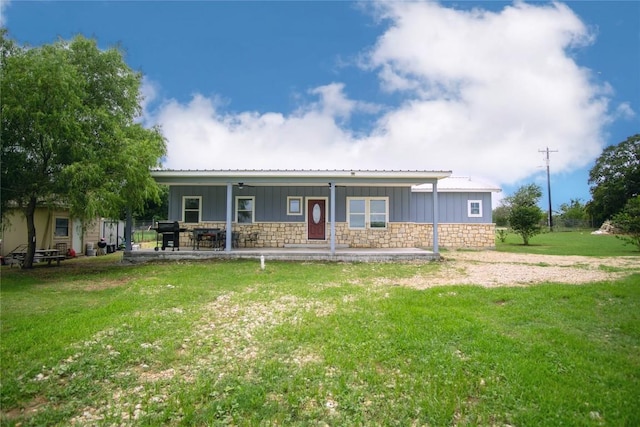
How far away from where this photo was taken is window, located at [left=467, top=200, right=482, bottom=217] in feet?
50.7

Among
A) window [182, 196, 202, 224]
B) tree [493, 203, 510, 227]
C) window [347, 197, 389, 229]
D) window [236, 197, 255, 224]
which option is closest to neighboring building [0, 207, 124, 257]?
window [182, 196, 202, 224]

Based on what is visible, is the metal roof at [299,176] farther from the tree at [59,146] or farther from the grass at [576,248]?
the grass at [576,248]

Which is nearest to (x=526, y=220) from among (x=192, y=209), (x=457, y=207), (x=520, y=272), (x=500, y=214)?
(x=457, y=207)

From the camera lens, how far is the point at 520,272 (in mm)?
8953

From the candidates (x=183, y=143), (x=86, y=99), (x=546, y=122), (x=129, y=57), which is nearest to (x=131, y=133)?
(x=86, y=99)

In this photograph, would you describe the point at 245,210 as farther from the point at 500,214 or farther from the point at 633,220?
the point at 500,214

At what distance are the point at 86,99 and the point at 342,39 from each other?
33.7 feet

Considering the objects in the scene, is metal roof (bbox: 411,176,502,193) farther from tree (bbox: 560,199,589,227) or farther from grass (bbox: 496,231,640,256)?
tree (bbox: 560,199,589,227)

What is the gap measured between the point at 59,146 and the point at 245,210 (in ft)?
21.4

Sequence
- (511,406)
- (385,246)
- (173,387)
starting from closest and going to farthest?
(511,406) → (173,387) → (385,246)

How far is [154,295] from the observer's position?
6.77m

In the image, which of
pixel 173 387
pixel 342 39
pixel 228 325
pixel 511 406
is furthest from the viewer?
pixel 342 39

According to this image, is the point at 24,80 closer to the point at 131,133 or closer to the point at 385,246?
the point at 131,133

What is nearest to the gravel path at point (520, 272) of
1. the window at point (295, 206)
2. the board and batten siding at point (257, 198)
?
the board and batten siding at point (257, 198)
